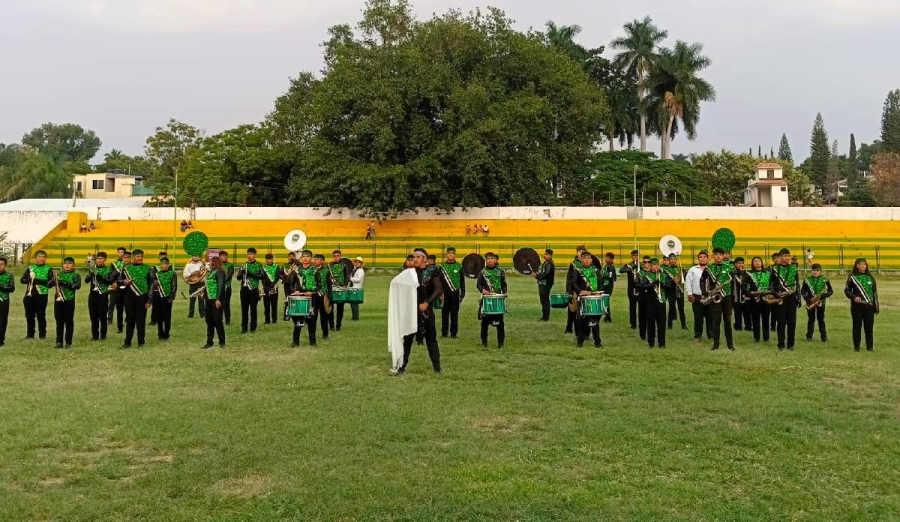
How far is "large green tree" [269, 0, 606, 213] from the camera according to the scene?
41.4 m

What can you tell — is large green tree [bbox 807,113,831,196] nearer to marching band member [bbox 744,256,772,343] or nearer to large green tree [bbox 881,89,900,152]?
large green tree [bbox 881,89,900,152]

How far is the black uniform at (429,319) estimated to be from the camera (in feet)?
33.2

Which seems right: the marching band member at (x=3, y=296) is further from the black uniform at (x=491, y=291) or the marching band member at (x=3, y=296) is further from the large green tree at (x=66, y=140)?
the large green tree at (x=66, y=140)

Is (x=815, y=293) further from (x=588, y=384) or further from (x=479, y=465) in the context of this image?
A: (x=479, y=465)

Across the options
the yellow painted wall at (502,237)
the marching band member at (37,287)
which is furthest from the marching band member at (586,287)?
the yellow painted wall at (502,237)

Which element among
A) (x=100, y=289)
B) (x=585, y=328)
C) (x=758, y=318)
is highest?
(x=100, y=289)

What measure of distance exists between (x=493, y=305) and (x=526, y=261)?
3090 millimetres

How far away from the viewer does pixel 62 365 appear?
35.8 ft

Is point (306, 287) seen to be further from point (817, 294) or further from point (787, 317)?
point (817, 294)

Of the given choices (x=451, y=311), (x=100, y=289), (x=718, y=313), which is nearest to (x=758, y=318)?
(x=718, y=313)

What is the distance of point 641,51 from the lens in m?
61.7

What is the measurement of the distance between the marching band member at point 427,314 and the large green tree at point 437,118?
99.4 ft

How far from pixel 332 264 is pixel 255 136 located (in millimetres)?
38482

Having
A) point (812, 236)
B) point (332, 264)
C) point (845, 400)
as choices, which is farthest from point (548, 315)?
point (812, 236)
